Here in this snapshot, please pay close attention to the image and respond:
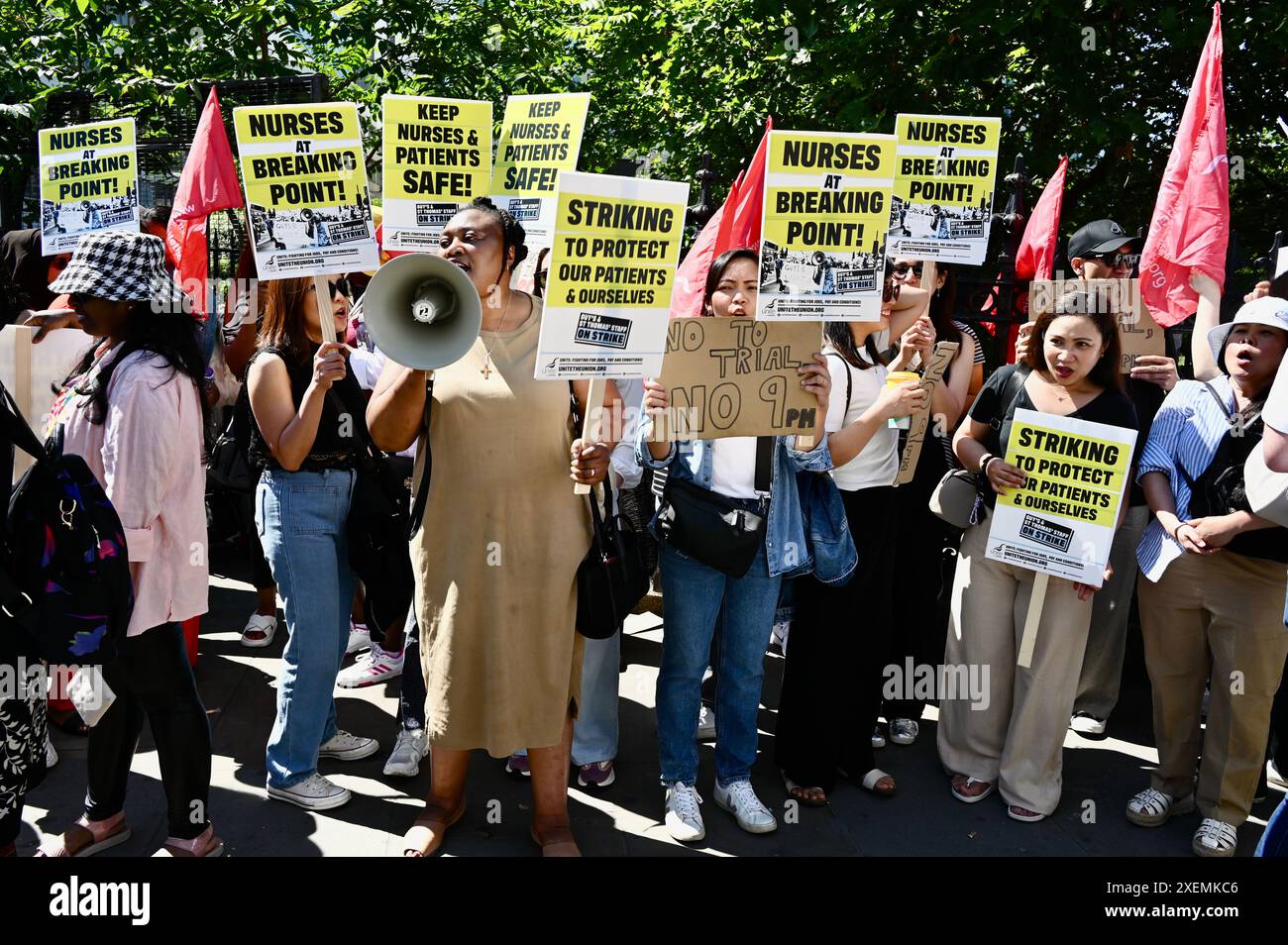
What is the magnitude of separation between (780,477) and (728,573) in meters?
0.42

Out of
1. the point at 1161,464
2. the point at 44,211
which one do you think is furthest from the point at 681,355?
the point at 44,211

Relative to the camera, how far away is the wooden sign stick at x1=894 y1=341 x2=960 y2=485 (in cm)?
435

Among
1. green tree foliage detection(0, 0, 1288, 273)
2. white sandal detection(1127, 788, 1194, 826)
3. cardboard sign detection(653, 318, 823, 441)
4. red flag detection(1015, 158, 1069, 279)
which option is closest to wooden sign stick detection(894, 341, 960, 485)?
cardboard sign detection(653, 318, 823, 441)

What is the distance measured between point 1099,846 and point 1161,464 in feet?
4.82

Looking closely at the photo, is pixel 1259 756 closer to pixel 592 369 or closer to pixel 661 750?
pixel 661 750

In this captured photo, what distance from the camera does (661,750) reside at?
416 cm

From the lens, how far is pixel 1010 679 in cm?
451

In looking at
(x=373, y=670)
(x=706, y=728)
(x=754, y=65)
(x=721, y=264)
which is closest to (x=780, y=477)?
(x=721, y=264)

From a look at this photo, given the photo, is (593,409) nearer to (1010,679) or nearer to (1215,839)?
(1010,679)

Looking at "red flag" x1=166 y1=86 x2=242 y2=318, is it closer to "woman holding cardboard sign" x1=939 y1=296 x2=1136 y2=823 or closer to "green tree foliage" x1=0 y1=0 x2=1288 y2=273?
"green tree foliage" x1=0 y1=0 x2=1288 y2=273

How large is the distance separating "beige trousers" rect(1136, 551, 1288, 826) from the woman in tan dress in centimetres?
235

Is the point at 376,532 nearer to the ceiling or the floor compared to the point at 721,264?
nearer to the floor

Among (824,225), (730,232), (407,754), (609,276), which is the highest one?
(730,232)

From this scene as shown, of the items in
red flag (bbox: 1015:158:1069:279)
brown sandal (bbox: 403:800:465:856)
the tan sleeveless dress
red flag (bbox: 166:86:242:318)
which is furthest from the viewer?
red flag (bbox: 1015:158:1069:279)
